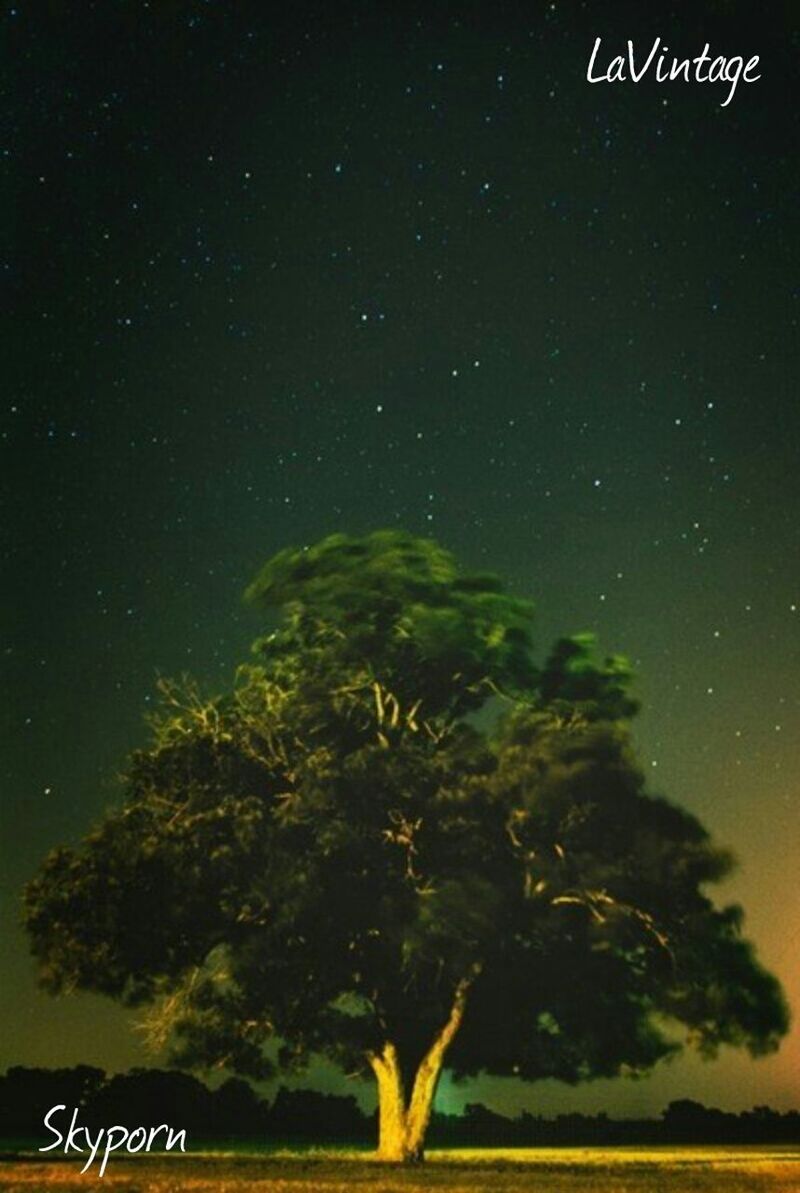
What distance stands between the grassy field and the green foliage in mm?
1330

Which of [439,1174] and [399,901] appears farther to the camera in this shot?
[399,901]

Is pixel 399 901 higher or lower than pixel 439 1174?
higher

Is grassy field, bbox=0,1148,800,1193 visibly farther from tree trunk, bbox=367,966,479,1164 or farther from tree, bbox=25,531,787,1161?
tree, bbox=25,531,787,1161

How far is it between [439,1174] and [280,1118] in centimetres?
626

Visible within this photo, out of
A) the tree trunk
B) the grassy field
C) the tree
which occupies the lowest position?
the grassy field

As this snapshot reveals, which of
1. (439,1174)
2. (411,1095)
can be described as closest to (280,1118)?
(411,1095)

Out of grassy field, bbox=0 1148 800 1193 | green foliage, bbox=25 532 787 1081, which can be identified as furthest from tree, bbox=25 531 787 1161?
grassy field, bbox=0 1148 800 1193

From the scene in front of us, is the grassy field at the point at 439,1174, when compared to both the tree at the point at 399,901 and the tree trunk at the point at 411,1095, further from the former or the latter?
the tree at the point at 399,901

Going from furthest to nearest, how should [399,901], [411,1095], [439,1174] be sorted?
[411,1095], [399,901], [439,1174]

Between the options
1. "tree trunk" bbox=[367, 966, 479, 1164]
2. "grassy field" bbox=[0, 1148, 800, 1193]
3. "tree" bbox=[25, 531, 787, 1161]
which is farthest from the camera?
"tree trunk" bbox=[367, 966, 479, 1164]

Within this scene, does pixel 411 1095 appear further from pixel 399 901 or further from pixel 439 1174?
pixel 439 1174

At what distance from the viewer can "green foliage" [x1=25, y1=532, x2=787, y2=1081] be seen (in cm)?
1820

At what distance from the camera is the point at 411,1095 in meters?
19.5

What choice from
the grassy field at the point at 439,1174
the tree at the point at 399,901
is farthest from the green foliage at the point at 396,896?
the grassy field at the point at 439,1174
